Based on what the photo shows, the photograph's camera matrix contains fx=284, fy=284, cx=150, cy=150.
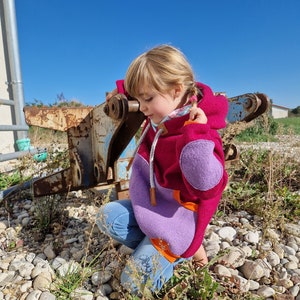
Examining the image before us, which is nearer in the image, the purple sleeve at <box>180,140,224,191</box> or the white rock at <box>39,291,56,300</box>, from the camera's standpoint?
the purple sleeve at <box>180,140,224,191</box>

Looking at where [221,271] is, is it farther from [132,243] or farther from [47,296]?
[47,296]

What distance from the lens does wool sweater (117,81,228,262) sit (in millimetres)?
1122

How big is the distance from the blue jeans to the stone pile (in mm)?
88

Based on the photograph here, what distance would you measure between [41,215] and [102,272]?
2.33 ft

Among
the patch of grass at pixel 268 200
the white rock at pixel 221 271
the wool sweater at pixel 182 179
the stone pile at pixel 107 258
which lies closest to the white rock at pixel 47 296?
the stone pile at pixel 107 258

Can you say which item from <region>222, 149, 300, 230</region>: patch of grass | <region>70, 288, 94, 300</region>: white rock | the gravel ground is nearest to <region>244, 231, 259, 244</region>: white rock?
the gravel ground

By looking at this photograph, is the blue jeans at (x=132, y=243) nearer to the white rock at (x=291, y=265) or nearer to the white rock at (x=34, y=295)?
the white rock at (x=34, y=295)

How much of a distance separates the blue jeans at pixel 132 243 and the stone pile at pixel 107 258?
88 mm

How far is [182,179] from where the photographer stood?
1.37 m

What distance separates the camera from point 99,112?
5.65ft

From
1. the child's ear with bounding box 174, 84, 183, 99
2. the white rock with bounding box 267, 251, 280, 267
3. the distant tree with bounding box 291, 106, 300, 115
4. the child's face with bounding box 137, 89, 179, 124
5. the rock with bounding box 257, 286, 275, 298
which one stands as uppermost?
the child's ear with bounding box 174, 84, 183, 99


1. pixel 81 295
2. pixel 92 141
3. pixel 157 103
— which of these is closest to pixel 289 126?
pixel 92 141

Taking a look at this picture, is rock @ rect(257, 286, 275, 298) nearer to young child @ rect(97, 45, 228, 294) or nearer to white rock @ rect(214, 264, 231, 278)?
white rock @ rect(214, 264, 231, 278)

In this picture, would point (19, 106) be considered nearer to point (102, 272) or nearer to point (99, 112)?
point (99, 112)
